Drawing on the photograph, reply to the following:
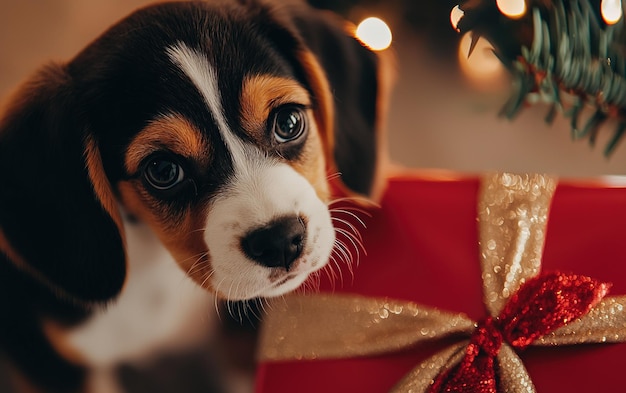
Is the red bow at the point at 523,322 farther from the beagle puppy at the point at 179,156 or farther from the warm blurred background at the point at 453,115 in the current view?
the warm blurred background at the point at 453,115

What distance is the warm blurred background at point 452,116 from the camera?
2.60ft

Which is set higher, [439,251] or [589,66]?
[589,66]

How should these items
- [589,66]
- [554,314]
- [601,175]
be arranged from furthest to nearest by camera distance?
[601,175] < [589,66] < [554,314]

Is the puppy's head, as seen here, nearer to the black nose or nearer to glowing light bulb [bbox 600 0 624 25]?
the black nose

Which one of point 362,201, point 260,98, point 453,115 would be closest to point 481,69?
point 453,115

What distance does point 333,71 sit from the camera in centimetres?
71

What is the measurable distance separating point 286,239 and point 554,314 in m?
0.27

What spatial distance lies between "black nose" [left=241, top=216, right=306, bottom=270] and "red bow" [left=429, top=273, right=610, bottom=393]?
0.64 feet

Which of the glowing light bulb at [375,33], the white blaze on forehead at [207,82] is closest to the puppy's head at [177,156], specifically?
the white blaze on forehead at [207,82]

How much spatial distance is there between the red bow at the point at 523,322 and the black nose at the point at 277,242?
20 cm

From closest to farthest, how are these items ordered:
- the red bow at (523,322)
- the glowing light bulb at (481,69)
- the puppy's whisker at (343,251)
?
the red bow at (523,322)
the puppy's whisker at (343,251)
the glowing light bulb at (481,69)

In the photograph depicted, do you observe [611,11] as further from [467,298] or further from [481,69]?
[467,298]

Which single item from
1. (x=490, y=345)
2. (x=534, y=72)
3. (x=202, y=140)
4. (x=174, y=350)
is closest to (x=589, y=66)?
(x=534, y=72)

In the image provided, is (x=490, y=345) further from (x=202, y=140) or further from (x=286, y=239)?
(x=202, y=140)
